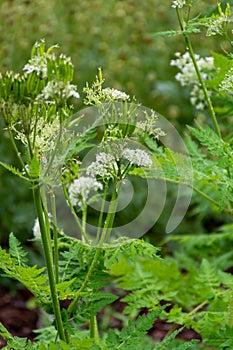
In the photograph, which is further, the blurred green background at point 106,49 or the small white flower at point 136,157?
the blurred green background at point 106,49

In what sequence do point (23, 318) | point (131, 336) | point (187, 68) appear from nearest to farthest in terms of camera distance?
1. point (131, 336)
2. point (187, 68)
3. point (23, 318)

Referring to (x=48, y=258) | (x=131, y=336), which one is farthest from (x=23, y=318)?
(x=48, y=258)

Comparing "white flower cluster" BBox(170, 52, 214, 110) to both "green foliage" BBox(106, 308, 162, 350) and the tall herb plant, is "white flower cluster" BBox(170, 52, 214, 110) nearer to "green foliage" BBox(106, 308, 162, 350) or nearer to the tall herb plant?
the tall herb plant

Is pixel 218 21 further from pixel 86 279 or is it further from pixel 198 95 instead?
pixel 198 95

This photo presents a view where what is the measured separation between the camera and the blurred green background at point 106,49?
479 cm

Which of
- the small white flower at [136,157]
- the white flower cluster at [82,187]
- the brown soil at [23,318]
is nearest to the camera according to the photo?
the small white flower at [136,157]

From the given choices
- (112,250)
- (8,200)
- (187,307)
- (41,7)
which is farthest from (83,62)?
(112,250)

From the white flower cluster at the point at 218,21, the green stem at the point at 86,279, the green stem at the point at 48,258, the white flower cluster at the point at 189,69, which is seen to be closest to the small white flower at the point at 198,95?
the white flower cluster at the point at 189,69

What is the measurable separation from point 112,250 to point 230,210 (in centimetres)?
72

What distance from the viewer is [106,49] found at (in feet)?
18.4

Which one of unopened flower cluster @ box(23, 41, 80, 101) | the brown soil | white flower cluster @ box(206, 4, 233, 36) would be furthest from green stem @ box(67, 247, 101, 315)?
the brown soil

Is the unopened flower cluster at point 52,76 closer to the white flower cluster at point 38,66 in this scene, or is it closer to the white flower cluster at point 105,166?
the white flower cluster at point 38,66

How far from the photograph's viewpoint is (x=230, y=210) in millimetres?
2363

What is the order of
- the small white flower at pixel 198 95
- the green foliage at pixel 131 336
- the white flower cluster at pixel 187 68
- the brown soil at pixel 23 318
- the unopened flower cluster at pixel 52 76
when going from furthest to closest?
the brown soil at pixel 23 318
the small white flower at pixel 198 95
the white flower cluster at pixel 187 68
the green foliage at pixel 131 336
the unopened flower cluster at pixel 52 76
